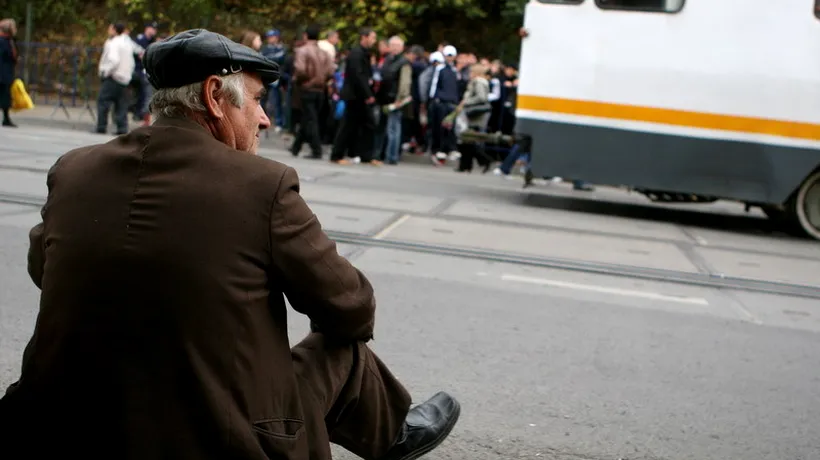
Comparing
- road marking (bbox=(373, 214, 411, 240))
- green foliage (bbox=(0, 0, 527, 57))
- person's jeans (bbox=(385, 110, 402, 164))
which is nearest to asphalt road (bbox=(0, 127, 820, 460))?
road marking (bbox=(373, 214, 411, 240))

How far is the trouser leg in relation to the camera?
2918 mm

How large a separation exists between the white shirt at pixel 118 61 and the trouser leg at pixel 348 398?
14.9 meters

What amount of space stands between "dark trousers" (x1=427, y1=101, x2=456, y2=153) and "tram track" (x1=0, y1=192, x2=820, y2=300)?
30.3 feet

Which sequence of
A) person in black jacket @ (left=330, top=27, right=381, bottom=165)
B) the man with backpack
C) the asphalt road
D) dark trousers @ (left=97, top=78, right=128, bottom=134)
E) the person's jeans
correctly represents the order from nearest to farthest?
the asphalt road
person in black jacket @ (left=330, top=27, right=381, bottom=165)
the man with backpack
the person's jeans
dark trousers @ (left=97, top=78, right=128, bottom=134)

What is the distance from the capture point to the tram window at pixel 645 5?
1170cm

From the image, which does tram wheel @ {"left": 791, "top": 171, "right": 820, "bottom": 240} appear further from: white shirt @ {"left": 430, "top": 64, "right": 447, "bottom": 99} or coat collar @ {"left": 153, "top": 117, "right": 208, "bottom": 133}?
coat collar @ {"left": 153, "top": 117, "right": 208, "bottom": 133}

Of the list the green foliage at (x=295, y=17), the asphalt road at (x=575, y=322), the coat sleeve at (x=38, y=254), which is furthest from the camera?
the green foliage at (x=295, y=17)

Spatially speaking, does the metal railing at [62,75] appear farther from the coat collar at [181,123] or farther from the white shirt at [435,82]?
the coat collar at [181,123]

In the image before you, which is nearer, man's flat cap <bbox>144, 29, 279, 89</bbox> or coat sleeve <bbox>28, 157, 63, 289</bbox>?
man's flat cap <bbox>144, 29, 279, 89</bbox>

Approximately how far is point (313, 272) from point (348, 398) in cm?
57

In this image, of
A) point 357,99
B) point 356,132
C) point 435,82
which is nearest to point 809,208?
point 357,99

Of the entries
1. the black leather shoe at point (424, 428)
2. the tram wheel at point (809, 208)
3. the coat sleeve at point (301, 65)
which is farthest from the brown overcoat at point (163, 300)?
the coat sleeve at point (301, 65)

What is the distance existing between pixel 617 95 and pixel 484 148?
5.63 meters

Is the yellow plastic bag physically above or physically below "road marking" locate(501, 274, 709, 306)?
below
